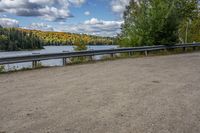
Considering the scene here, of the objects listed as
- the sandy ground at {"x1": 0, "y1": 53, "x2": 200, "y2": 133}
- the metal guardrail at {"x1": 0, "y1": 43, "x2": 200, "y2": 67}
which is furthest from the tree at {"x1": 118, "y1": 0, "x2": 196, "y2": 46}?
the sandy ground at {"x1": 0, "y1": 53, "x2": 200, "y2": 133}

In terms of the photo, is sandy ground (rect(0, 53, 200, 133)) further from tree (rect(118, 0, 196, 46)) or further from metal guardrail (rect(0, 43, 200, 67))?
tree (rect(118, 0, 196, 46))

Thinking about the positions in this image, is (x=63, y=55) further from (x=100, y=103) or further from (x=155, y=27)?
(x=155, y=27)

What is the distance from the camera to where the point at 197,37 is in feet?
140

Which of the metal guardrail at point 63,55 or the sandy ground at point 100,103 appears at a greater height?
the metal guardrail at point 63,55

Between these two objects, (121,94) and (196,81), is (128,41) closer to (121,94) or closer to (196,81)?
(196,81)

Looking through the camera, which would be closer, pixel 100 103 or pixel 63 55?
pixel 100 103

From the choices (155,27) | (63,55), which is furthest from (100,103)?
(155,27)

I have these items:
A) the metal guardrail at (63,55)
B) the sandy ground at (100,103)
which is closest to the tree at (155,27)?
the metal guardrail at (63,55)

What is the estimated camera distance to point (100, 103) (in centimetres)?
764

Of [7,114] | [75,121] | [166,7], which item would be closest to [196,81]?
[75,121]

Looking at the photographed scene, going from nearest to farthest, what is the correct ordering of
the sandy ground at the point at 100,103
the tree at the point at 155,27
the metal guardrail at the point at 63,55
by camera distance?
the sandy ground at the point at 100,103, the metal guardrail at the point at 63,55, the tree at the point at 155,27

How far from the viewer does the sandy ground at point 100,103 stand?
5934mm

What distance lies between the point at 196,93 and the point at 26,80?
5.80 metres

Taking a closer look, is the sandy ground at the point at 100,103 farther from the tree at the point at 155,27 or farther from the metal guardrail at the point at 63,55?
the tree at the point at 155,27
